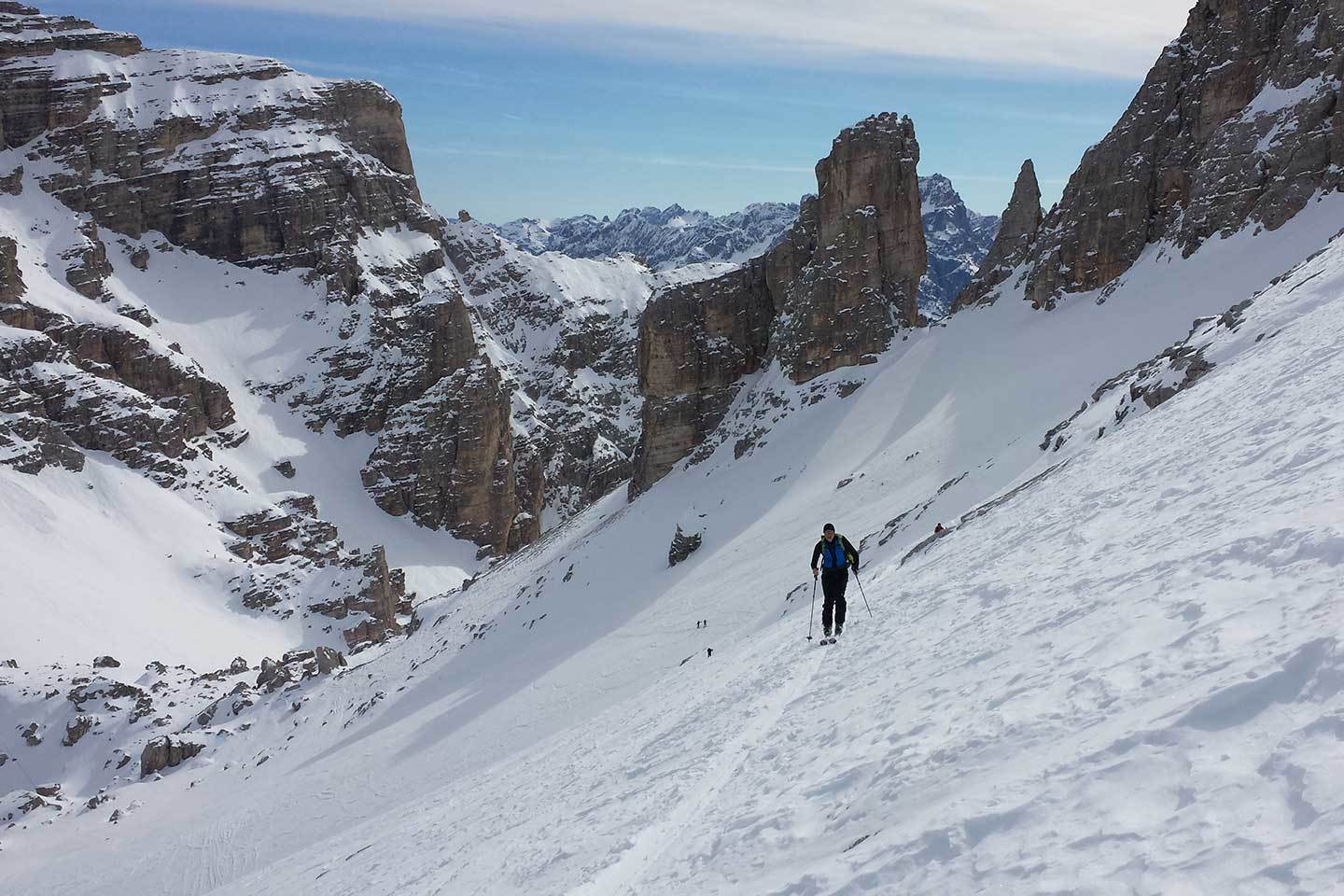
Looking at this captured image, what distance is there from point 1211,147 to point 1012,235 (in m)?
19.6

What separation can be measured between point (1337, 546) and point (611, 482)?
12126 centimetres

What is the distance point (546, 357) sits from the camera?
167 meters

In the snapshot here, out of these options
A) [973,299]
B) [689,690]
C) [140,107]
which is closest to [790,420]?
[973,299]

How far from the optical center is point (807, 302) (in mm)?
61531

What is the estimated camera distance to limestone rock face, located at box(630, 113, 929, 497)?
6094 cm

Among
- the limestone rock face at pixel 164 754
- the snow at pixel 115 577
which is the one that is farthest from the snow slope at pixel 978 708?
the snow at pixel 115 577

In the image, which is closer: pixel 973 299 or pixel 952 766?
pixel 952 766

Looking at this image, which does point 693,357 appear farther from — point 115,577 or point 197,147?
point 197,147

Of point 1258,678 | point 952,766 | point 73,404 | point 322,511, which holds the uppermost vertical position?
point 1258,678

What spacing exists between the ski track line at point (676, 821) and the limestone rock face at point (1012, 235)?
174 ft

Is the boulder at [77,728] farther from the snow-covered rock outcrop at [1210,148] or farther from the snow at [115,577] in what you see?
the snow-covered rock outcrop at [1210,148]

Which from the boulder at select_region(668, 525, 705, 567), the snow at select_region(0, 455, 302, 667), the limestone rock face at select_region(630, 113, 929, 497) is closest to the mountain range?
the boulder at select_region(668, 525, 705, 567)

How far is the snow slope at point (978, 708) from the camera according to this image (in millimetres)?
5543

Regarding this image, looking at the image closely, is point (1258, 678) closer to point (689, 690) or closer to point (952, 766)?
point (952, 766)
